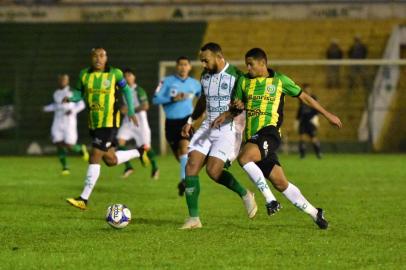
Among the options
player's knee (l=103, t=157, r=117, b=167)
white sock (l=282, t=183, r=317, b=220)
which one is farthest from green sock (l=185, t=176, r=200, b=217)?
player's knee (l=103, t=157, r=117, b=167)

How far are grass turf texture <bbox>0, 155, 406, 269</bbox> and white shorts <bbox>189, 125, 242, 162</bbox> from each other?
787 millimetres

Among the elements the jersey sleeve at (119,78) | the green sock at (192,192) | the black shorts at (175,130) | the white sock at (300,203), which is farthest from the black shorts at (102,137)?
the white sock at (300,203)

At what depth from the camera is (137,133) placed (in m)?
22.3

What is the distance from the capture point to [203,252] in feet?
31.9

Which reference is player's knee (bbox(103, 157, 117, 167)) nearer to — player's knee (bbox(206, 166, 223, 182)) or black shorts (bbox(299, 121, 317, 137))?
player's knee (bbox(206, 166, 223, 182))

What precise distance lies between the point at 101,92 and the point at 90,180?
1.20 meters

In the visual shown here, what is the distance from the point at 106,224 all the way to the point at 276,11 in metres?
26.1

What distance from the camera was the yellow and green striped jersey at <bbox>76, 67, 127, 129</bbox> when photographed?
48.9 ft

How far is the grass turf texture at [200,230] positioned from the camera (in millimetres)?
9281

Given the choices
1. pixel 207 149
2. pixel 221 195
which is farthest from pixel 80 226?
pixel 221 195

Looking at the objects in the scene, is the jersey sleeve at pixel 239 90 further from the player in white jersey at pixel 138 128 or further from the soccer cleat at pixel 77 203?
the player in white jersey at pixel 138 128

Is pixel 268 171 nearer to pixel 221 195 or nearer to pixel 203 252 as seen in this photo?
pixel 203 252

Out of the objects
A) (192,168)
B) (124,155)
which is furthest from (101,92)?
(192,168)

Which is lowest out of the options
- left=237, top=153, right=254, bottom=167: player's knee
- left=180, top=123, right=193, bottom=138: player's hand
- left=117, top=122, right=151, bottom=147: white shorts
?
left=117, top=122, right=151, bottom=147: white shorts
